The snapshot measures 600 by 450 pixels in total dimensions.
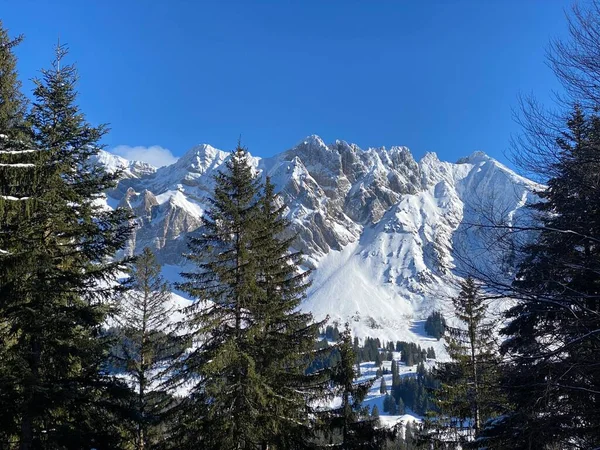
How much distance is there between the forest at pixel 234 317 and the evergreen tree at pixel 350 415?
0.05 m

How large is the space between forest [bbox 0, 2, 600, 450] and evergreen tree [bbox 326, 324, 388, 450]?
0.05m

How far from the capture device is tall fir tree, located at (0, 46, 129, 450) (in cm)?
812

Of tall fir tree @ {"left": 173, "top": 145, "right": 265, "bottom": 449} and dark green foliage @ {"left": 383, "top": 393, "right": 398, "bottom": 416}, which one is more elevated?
tall fir tree @ {"left": 173, "top": 145, "right": 265, "bottom": 449}

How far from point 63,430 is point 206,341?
434cm

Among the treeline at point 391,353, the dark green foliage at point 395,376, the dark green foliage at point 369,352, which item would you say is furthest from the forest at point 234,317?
the dark green foliage at point 369,352

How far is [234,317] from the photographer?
1216 centimetres

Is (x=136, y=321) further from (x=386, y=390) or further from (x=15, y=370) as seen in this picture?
(x=386, y=390)

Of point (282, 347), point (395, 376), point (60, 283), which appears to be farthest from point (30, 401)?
point (395, 376)

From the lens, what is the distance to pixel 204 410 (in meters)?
11.4

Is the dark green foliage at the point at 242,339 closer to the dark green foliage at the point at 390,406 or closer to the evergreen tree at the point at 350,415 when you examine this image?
the evergreen tree at the point at 350,415

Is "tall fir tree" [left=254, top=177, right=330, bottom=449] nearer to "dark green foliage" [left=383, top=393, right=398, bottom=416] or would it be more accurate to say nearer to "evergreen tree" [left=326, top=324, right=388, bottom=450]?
"evergreen tree" [left=326, top=324, right=388, bottom=450]

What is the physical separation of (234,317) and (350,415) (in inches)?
237

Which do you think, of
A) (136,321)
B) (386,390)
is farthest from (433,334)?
(136,321)

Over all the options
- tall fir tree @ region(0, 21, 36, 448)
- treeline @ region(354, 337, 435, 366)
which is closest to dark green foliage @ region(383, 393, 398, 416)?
treeline @ region(354, 337, 435, 366)
